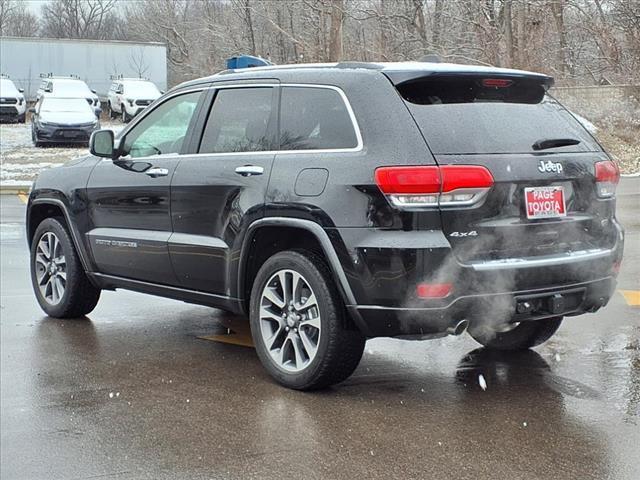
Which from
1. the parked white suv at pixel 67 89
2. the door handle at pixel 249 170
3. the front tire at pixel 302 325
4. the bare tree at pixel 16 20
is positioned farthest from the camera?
the bare tree at pixel 16 20

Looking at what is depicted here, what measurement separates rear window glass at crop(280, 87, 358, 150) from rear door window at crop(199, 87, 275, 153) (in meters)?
0.12

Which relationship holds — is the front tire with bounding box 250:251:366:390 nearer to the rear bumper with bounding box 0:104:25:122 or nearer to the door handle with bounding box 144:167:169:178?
the door handle with bounding box 144:167:169:178

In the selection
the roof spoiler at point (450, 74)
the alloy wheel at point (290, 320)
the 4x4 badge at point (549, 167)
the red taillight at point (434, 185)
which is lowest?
the alloy wheel at point (290, 320)

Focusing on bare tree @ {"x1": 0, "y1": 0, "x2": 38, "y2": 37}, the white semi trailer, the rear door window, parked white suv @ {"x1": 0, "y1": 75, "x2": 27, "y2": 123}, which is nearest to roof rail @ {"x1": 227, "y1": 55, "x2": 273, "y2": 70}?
the rear door window

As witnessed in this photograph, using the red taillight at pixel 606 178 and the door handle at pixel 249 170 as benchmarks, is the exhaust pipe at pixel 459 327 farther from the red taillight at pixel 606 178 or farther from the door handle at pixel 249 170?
the door handle at pixel 249 170

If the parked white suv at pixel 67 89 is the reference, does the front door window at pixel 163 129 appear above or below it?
above

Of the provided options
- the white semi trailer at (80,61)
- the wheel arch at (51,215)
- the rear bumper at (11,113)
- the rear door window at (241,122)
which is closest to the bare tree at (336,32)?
the rear bumper at (11,113)

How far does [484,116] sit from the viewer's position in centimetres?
471

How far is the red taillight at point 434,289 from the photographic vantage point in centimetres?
437

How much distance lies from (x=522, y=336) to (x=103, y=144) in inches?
125

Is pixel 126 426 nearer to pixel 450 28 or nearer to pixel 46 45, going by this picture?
pixel 450 28

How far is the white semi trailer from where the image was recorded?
135 ft

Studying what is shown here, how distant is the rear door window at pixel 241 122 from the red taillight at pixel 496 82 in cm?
125

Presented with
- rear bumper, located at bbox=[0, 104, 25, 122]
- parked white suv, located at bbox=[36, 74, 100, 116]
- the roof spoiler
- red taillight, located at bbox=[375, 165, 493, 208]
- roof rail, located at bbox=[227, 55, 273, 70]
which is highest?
the roof spoiler
